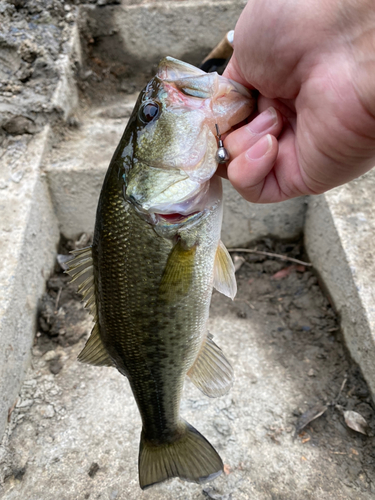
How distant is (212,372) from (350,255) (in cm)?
118

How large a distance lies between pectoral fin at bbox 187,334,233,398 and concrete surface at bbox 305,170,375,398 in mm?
866

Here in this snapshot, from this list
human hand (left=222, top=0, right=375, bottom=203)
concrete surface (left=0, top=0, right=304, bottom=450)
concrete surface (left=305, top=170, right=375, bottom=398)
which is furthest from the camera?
concrete surface (left=0, top=0, right=304, bottom=450)

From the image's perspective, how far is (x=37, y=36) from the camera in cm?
318

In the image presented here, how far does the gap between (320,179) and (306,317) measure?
1.40 m

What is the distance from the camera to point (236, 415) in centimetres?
206

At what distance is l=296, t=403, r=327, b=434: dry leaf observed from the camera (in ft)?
6.51

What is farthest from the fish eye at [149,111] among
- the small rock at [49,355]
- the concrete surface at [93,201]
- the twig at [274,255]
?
the twig at [274,255]

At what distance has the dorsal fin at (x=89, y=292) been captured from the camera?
4.66 feet

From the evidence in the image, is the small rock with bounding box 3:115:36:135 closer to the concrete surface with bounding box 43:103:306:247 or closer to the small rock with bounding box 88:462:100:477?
the concrete surface with bounding box 43:103:306:247

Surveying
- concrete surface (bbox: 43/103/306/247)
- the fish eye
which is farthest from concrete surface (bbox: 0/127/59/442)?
the fish eye

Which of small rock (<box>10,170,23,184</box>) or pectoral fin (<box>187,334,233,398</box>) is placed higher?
pectoral fin (<box>187,334,233,398</box>)

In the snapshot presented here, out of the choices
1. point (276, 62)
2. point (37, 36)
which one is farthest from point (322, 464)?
point (37, 36)

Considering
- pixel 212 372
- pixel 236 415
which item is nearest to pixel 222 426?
pixel 236 415

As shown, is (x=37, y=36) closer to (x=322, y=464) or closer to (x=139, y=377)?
(x=139, y=377)
